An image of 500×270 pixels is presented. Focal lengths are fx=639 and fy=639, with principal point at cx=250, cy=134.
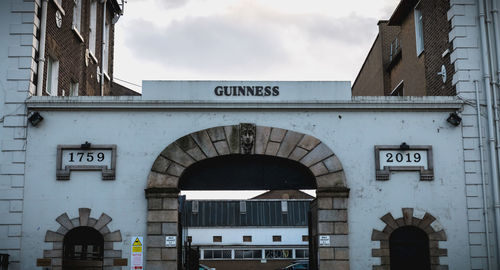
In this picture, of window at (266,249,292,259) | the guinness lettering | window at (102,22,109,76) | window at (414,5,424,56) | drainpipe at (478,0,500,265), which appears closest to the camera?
drainpipe at (478,0,500,265)

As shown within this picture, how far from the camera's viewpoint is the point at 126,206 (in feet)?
50.8

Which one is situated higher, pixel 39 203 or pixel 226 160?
pixel 226 160

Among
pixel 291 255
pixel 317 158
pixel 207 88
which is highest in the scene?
pixel 207 88

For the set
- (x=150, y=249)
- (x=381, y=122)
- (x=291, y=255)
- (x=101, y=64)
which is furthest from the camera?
(x=291, y=255)

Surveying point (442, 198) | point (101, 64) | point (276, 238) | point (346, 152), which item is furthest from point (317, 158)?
point (276, 238)

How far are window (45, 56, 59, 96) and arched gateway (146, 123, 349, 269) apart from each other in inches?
183

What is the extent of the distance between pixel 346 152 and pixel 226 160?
10.1ft

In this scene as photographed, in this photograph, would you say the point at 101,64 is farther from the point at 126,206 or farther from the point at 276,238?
the point at 276,238

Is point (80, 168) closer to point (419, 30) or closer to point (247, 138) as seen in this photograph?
point (247, 138)

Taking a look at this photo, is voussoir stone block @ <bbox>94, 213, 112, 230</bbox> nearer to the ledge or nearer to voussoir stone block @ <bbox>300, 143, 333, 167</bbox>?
the ledge

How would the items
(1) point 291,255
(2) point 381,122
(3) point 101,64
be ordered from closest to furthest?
1. (2) point 381,122
2. (3) point 101,64
3. (1) point 291,255

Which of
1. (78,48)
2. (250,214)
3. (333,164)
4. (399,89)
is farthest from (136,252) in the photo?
(250,214)

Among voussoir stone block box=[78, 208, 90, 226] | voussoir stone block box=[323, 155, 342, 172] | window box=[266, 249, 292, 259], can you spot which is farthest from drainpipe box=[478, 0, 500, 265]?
window box=[266, 249, 292, 259]

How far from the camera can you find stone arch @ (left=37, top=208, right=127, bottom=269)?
49.4ft
